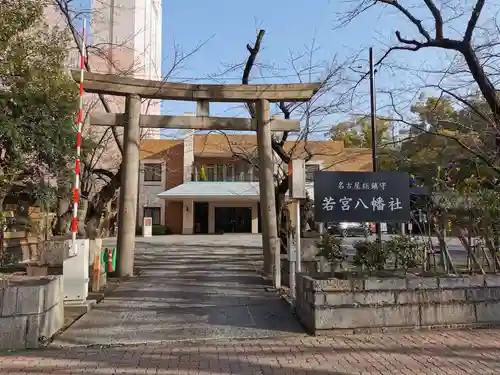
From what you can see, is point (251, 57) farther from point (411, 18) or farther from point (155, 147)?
point (155, 147)

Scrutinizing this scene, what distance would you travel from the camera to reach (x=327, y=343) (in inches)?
242

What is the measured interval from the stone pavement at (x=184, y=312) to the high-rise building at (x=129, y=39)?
8077 millimetres

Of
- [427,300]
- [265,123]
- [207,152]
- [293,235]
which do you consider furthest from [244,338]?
[207,152]

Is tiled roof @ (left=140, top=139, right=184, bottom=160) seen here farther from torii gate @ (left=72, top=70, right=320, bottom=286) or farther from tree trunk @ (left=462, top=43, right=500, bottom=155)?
tree trunk @ (left=462, top=43, right=500, bottom=155)

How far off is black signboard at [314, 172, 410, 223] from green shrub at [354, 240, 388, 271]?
656 mm

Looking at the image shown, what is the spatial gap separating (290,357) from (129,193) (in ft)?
25.3

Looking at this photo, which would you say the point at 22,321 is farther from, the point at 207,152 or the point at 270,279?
the point at 207,152

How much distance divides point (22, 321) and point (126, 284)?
489cm

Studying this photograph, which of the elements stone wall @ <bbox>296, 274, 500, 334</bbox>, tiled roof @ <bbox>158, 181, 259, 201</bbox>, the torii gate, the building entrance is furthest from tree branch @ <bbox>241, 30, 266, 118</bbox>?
the building entrance

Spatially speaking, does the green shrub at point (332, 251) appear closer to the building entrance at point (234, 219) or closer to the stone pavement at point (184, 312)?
the stone pavement at point (184, 312)

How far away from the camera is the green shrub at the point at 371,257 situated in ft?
24.4

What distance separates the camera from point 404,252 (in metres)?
7.75

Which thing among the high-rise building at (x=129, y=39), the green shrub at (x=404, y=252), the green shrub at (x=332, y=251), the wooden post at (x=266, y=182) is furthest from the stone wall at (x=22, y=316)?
the high-rise building at (x=129, y=39)

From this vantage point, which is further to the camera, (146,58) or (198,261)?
(146,58)
